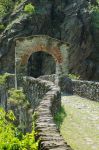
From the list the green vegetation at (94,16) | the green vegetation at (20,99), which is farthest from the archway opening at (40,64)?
the green vegetation at (20,99)

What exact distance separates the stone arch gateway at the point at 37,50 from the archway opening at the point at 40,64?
672 inches

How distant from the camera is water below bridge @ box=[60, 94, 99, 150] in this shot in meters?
9.23

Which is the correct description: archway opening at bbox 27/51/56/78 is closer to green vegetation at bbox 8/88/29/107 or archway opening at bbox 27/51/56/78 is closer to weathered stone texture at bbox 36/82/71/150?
green vegetation at bbox 8/88/29/107

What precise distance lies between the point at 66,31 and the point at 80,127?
3589 cm

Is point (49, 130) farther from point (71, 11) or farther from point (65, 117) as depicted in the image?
point (71, 11)

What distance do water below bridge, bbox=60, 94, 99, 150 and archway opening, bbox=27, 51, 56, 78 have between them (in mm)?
30015


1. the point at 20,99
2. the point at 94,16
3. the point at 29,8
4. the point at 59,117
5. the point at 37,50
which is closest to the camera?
the point at 59,117

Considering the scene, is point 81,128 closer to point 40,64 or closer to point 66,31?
point 40,64

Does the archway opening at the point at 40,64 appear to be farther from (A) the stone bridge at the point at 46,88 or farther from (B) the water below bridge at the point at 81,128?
(B) the water below bridge at the point at 81,128

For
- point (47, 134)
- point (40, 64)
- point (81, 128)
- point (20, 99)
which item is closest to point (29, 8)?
point (40, 64)

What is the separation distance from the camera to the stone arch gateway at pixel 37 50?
2719cm

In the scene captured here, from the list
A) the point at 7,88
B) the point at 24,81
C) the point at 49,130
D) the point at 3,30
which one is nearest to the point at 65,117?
the point at 49,130

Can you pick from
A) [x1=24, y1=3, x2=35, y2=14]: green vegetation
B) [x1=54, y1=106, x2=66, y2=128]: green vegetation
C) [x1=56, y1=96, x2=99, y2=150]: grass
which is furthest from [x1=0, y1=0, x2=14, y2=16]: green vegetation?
[x1=54, y1=106, x2=66, y2=128]: green vegetation

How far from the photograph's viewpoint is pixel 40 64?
46562 millimetres
